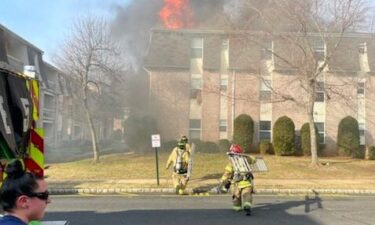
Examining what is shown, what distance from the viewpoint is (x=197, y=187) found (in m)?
14.7

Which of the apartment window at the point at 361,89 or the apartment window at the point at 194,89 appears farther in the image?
the apartment window at the point at 194,89

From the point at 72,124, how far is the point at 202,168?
1525 inches

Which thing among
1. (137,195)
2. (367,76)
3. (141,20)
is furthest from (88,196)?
(141,20)

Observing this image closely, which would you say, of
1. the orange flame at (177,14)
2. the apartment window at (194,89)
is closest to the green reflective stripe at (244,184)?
the apartment window at (194,89)

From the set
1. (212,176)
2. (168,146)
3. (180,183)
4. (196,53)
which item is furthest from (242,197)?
(196,53)

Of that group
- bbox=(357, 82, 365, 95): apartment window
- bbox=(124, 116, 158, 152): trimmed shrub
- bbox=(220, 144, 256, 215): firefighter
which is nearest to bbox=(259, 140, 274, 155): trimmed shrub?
bbox=(124, 116, 158, 152): trimmed shrub

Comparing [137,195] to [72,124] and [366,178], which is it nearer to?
[366,178]

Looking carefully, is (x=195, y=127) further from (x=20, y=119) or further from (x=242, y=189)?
(x=20, y=119)

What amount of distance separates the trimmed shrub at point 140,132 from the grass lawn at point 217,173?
3431 mm

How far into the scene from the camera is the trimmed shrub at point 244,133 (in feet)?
88.8

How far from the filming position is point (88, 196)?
12.9 meters

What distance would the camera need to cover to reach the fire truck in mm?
4559

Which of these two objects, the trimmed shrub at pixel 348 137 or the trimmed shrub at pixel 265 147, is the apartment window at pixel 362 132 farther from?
the trimmed shrub at pixel 265 147

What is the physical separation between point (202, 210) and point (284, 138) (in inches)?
649
